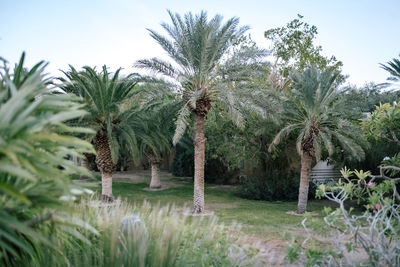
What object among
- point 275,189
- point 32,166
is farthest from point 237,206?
point 32,166

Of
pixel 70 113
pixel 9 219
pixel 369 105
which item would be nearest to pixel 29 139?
pixel 70 113

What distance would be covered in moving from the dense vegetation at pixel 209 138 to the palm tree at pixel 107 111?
44mm

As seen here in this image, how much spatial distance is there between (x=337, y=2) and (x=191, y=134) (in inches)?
345

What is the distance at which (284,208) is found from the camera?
17.3m

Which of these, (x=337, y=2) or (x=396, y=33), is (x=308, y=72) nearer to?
(x=337, y=2)

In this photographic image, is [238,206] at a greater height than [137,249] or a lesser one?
lesser

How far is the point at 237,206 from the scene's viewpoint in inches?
674

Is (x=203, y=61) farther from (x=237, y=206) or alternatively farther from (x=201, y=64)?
(x=237, y=206)

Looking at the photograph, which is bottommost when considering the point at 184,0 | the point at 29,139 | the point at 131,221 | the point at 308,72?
the point at 131,221

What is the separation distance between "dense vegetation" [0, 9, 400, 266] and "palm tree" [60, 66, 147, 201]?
0.04 m

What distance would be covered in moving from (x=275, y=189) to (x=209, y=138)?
395cm

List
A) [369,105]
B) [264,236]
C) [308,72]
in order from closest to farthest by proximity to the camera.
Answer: [264,236]
[308,72]
[369,105]

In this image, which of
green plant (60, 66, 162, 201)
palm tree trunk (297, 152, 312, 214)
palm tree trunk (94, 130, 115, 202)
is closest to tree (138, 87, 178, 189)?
green plant (60, 66, 162, 201)

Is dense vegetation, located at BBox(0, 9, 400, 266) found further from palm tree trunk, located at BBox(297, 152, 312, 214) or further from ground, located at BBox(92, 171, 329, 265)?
ground, located at BBox(92, 171, 329, 265)
